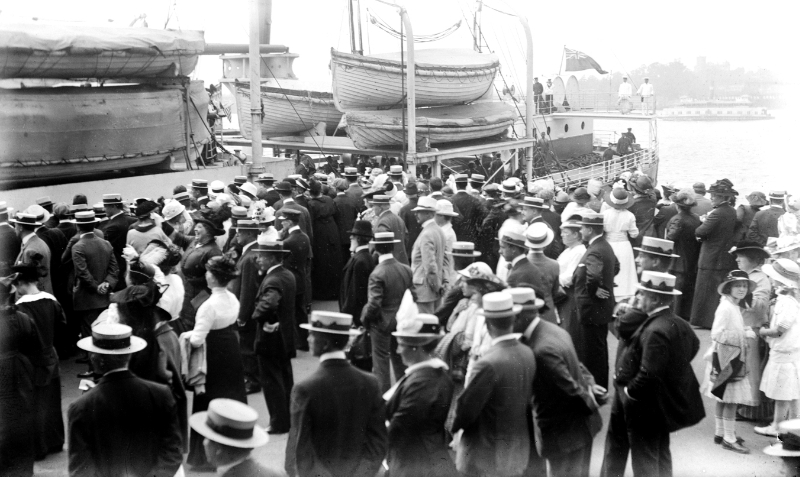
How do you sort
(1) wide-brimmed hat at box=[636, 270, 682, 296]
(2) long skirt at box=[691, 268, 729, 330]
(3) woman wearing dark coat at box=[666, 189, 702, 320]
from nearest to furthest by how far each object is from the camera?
(1) wide-brimmed hat at box=[636, 270, 682, 296] → (2) long skirt at box=[691, 268, 729, 330] → (3) woman wearing dark coat at box=[666, 189, 702, 320]

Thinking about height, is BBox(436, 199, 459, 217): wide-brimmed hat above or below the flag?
below

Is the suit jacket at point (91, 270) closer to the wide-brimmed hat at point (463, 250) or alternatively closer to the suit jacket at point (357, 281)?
the suit jacket at point (357, 281)

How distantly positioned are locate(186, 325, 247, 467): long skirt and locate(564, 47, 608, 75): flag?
117ft

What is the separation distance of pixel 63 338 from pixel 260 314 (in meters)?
3.81

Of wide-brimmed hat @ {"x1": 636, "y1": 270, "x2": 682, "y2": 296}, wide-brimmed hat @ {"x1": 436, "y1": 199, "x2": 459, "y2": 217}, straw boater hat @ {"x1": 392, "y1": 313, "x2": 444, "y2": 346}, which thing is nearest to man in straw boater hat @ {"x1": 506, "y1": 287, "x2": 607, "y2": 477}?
straw boater hat @ {"x1": 392, "y1": 313, "x2": 444, "y2": 346}

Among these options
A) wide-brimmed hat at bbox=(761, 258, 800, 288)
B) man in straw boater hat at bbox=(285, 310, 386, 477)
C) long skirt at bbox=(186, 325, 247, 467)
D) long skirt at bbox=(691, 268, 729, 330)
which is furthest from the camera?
long skirt at bbox=(691, 268, 729, 330)

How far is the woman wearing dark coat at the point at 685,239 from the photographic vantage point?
1049 centimetres

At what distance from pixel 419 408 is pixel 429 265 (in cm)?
370

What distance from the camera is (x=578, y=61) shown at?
39781 millimetres

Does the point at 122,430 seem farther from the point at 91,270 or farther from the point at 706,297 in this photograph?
the point at 706,297

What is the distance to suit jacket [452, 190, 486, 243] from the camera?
10.5 meters

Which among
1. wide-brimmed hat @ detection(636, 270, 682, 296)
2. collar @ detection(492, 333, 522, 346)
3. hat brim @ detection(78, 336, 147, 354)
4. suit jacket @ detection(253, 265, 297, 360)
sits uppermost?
wide-brimmed hat @ detection(636, 270, 682, 296)

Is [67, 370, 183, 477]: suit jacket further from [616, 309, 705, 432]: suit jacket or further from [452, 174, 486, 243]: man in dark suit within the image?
[452, 174, 486, 243]: man in dark suit

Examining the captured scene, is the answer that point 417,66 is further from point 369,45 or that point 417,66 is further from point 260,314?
point 260,314
